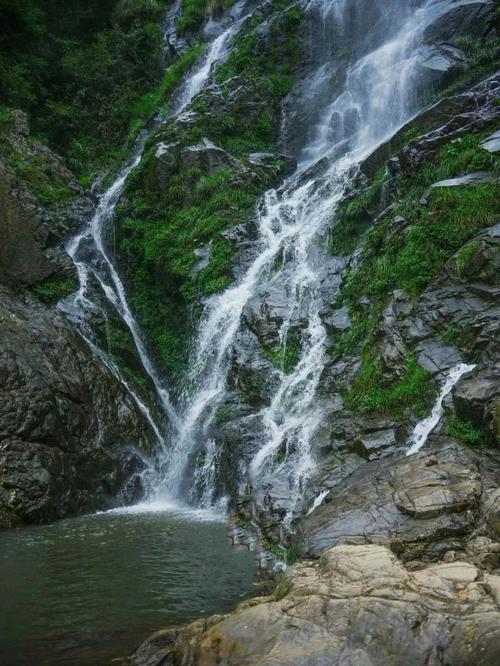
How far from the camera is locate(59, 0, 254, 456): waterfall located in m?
16.2

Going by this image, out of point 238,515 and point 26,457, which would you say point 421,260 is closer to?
point 238,515

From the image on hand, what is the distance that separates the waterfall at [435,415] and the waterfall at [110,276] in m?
7.21

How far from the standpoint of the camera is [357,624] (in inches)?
186

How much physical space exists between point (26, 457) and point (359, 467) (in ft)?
22.5

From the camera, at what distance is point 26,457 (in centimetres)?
1188

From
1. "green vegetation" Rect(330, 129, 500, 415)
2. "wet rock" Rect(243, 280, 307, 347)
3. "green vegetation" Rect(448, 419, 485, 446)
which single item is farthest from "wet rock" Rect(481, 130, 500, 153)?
"green vegetation" Rect(448, 419, 485, 446)

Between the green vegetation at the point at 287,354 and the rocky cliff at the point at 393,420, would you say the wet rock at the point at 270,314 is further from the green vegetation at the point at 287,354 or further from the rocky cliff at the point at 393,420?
the green vegetation at the point at 287,354

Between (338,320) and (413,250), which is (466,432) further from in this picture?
(338,320)

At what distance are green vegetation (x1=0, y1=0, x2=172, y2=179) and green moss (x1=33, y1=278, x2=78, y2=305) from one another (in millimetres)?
9058

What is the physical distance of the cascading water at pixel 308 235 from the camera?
12484 mm

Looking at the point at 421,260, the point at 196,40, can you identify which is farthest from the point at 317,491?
the point at 196,40

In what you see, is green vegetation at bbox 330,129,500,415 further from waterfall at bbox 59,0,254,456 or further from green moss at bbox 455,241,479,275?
waterfall at bbox 59,0,254,456

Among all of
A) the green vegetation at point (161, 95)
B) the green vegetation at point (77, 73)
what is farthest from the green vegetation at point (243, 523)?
the green vegetation at point (161, 95)

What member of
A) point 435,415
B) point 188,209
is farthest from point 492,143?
point 188,209
